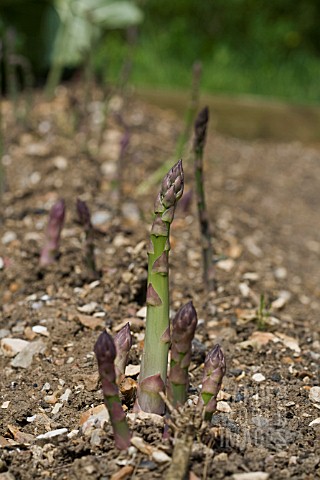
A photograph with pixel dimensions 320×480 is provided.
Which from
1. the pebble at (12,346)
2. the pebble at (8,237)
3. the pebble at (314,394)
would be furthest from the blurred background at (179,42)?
the pebble at (314,394)

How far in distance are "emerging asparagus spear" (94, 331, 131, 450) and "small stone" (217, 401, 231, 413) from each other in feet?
1.11

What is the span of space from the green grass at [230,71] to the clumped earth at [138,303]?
4.12 feet

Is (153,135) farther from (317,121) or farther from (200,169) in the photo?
(200,169)

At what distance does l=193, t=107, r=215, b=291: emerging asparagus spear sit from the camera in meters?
2.25

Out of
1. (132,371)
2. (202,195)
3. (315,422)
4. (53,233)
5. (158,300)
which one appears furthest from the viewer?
(53,233)

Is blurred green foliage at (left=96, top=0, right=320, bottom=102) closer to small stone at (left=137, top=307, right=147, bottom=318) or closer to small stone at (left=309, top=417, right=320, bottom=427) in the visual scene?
small stone at (left=137, top=307, right=147, bottom=318)

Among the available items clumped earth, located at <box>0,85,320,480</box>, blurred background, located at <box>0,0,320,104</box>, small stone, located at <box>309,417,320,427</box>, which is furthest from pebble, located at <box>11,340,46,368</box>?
blurred background, located at <box>0,0,320,104</box>

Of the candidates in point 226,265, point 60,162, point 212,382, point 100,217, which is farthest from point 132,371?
point 60,162

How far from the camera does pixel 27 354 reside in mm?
2066

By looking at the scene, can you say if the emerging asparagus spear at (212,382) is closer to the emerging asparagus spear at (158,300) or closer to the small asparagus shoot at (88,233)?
the emerging asparagus spear at (158,300)

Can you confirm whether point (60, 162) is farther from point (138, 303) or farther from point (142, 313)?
point (142, 313)

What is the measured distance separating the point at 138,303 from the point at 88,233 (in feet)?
0.83

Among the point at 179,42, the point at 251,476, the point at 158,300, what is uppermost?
the point at 179,42

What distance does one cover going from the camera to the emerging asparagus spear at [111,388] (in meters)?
1.43
